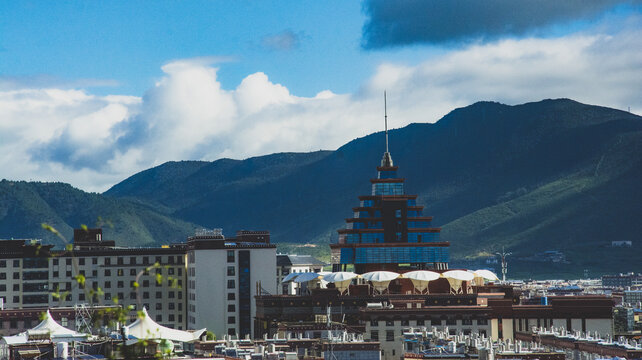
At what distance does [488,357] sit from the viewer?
4788 inches

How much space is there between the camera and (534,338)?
182 m

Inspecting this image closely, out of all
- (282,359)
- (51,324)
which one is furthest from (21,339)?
(282,359)

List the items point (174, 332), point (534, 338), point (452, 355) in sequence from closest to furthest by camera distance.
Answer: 1. point (452, 355)
2. point (174, 332)
3. point (534, 338)

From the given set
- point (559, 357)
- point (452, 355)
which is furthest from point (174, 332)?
point (559, 357)

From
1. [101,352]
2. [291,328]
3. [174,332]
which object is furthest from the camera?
[291,328]

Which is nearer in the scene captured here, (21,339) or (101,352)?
(101,352)

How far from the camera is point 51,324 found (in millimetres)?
157375

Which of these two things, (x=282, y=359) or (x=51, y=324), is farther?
(x=51, y=324)

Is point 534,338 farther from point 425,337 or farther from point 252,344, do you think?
point 252,344

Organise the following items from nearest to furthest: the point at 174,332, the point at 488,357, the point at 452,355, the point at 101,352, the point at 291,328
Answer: the point at 101,352, the point at 488,357, the point at 452,355, the point at 174,332, the point at 291,328

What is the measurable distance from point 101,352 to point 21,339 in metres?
41.2

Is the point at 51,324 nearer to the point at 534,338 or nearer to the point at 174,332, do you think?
the point at 174,332


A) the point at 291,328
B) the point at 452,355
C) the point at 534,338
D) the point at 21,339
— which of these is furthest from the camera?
the point at 291,328

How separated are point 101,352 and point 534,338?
91935mm
